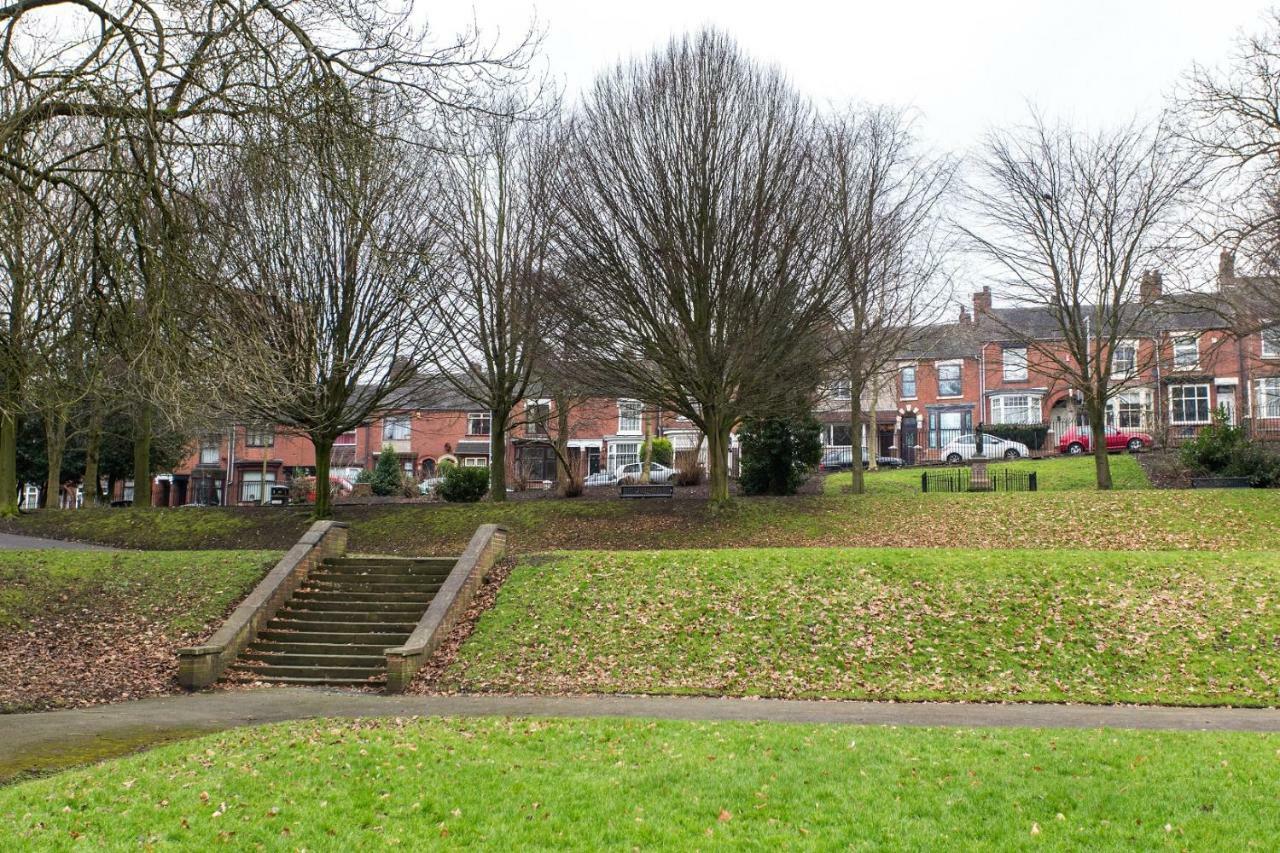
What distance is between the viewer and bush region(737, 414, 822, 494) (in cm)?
2822

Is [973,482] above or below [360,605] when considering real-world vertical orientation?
Answer: above

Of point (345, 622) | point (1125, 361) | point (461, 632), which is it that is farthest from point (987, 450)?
point (345, 622)

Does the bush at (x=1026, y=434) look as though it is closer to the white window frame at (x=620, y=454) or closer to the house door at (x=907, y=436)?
the house door at (x=907, y=436)

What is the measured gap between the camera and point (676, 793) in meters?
7.32

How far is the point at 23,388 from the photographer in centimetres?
1084

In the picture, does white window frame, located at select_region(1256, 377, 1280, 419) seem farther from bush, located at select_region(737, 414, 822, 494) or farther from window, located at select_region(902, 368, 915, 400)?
bush, located at select_region(737, 414, 822, 494)

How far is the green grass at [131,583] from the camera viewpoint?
16.8 meters

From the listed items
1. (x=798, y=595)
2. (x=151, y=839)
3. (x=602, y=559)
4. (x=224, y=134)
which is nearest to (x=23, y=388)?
(x=224, y=134)

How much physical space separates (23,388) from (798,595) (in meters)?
11.4

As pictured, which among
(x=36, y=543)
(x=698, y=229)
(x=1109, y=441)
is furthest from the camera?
(x=1109, y=441)

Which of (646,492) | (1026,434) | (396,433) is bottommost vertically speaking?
(646,492)

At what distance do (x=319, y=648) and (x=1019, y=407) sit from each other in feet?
140

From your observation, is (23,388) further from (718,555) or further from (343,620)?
(718,555)

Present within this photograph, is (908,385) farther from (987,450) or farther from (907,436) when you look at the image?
(987,450)
